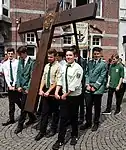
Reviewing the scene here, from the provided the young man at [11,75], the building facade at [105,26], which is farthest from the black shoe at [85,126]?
the building facade at [105,26]

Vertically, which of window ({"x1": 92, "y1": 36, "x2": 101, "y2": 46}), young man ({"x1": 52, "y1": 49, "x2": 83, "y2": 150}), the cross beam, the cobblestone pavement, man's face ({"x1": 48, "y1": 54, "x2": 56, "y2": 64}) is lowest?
the cobblestone pavement

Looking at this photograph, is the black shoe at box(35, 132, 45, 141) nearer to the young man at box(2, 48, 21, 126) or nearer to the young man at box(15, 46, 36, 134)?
the young man at box(15, 46, 36, 134)

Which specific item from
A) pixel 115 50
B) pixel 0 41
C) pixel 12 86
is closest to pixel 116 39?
pixel 115 50

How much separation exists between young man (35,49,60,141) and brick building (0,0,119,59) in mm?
12569

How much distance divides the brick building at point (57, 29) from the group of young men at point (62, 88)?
11777mm

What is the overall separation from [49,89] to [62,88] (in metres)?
0.49

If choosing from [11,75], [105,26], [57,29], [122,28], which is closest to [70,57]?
[11,75]

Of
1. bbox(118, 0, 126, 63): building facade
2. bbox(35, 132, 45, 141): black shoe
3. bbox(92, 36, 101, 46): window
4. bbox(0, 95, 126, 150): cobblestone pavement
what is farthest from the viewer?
bbox(118, 0, 126, 63): building facade

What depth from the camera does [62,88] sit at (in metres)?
6.41

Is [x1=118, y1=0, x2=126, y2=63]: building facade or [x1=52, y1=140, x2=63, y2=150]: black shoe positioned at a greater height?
[x1=118, y1=0, x2=126, y2=63]: building facade

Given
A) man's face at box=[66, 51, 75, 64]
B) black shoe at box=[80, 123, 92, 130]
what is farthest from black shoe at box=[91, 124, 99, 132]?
man's face at box=[66, 51, 75, 64]

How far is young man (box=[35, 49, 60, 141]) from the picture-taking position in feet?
22.2

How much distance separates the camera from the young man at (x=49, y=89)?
6.78 metres

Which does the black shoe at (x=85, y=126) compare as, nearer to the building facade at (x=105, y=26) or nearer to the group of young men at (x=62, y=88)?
the group of young men at (x=62, y=88)
